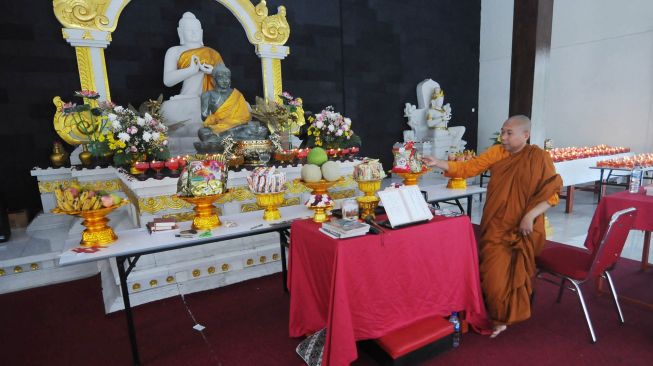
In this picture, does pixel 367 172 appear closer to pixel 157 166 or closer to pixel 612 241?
pixel 612 241

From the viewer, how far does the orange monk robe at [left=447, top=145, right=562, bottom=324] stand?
2258 mm

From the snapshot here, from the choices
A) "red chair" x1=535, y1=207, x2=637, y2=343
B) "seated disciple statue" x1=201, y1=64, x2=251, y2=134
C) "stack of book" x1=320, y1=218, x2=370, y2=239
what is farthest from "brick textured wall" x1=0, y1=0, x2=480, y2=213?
"red chair" x1=535, y1=207, x2=637, y2=343

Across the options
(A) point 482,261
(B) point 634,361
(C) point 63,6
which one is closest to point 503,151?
(A) point 482,261

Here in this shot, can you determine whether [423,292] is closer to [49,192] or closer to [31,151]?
[49,192]

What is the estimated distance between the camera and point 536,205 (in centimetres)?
223

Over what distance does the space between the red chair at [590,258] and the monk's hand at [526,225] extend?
33 centimetres

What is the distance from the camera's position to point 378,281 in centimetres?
188

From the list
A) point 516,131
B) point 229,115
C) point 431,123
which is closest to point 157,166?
point 229,115

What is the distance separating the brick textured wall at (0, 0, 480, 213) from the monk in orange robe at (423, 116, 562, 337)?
5028 mm

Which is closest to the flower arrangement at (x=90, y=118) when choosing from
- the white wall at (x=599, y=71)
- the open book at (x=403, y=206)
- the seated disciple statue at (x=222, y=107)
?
the seated disciple statue at (x=222, y=107)

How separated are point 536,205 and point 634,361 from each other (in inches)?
39.2

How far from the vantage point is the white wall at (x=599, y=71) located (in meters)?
6.90

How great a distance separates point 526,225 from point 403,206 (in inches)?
32.4

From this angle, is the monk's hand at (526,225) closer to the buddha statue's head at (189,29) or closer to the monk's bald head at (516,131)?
the monk's bald head at (516,131)
